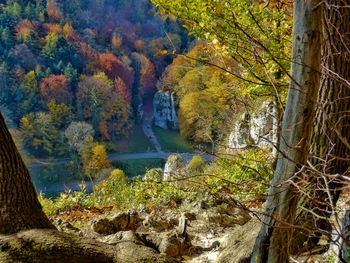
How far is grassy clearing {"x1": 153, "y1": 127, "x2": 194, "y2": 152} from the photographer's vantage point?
98.0ft

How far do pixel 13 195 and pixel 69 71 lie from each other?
3374 centimetres

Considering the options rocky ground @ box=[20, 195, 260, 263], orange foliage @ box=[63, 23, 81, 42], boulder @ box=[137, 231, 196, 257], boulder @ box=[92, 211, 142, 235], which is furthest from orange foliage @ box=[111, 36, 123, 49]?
boulder @ box=[137, 231, 196, 257]

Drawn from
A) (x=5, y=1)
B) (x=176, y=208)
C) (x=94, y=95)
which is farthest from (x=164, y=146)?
(x=5, y=1)

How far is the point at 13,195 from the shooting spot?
7.94 feet

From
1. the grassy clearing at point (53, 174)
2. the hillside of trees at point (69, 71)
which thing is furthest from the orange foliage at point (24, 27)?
the grassy clearing at point (53, 174)

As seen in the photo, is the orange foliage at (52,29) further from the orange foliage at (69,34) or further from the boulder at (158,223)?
the boulder at (158,223)

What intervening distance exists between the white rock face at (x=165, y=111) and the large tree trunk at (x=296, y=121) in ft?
98.4

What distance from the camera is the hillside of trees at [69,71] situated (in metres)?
28.8

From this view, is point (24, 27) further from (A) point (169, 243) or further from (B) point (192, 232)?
(A) point (169, 243)

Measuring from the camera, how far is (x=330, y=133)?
2.29 metres

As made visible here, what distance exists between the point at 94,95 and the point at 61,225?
95.9 ft

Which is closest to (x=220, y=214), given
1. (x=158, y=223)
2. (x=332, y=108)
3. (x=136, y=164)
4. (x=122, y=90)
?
(x=158, y=223)

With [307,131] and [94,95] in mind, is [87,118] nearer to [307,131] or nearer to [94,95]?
[94,95]

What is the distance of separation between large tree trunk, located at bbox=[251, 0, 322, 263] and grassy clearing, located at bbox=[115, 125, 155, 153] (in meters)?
30.4
